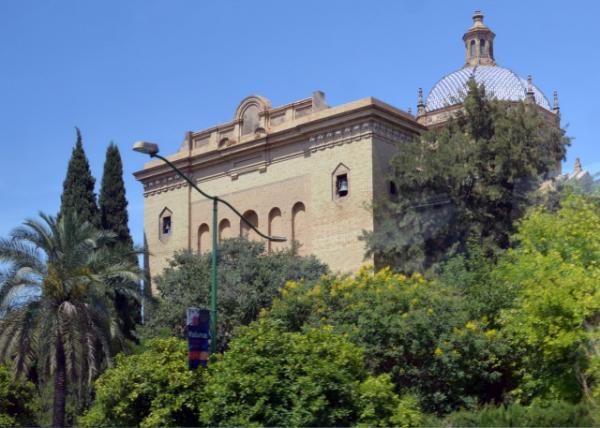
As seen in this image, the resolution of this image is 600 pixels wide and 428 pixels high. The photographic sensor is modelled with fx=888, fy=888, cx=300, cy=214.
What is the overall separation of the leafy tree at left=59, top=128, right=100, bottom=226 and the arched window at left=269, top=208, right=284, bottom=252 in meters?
6.63

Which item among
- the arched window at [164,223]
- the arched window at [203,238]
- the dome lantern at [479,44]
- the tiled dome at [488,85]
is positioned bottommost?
the arched window at [203,238]

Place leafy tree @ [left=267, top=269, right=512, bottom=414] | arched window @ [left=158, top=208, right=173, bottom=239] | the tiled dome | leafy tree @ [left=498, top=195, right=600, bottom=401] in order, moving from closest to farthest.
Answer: leafy tree @ [left=498, top=195, right=600, bottom=401] < leafy tree @ [left=267, top=269, right=512, bottom=414] < arched window @ [left=158, top=208, right=173, bottom=239] < the tiled dome

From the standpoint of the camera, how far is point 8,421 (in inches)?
957

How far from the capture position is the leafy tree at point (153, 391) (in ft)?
58.2

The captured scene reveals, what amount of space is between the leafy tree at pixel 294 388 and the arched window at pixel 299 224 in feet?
52.7

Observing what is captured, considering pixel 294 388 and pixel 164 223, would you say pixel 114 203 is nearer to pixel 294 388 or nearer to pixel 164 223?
pixel 164 223

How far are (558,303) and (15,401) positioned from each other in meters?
15.6

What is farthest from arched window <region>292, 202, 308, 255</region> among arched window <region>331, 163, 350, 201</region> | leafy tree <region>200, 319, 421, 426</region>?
leafy tree <region>200, 319, 421, 426</region>

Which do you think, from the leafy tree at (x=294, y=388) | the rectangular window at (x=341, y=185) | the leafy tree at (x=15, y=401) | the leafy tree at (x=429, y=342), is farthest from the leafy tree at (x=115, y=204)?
the leafy tree at (x=294, y=388)

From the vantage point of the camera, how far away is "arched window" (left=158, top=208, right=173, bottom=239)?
38250 mm

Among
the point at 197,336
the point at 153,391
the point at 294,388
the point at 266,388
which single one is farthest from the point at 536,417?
the point at 153,391

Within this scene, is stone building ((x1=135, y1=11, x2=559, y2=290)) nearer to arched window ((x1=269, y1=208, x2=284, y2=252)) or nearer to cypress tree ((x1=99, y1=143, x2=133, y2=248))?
arched window ((x1=269, y1=208, x2=284, y2=252))

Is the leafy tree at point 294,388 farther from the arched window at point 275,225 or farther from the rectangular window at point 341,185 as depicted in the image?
the arched window at point 275,225

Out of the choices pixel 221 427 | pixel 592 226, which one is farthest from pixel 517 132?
pixel 221 427
